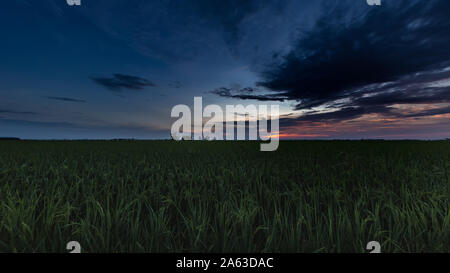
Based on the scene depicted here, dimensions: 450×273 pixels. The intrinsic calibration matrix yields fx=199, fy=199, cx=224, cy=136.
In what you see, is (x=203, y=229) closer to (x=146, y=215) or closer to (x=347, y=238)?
(x=146, y=215)

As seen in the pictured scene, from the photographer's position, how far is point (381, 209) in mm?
3139

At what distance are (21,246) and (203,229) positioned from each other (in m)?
2.10
